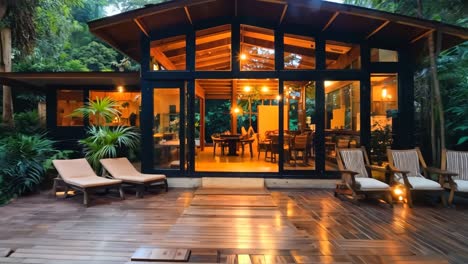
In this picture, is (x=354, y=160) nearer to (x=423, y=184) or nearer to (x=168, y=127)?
(x=423, y=184)

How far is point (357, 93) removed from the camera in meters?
6.46

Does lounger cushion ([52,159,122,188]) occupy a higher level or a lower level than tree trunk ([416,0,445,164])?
lower

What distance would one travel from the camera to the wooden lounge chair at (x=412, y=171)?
502cm

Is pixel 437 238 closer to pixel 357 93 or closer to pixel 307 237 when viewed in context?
pixel 307 237

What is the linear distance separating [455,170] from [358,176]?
70.9 inches

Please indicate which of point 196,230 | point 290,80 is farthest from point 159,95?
point 196,230

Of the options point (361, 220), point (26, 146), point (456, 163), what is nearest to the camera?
point (361, 220)

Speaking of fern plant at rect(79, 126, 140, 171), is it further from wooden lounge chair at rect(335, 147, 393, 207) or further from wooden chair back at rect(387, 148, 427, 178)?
wooden chair back at rect(387, 148, 427, 178)

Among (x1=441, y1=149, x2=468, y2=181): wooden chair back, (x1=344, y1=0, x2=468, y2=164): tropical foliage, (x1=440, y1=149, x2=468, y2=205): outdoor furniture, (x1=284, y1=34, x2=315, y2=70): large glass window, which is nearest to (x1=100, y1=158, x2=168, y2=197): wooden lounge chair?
(x1=284, y1=34, x2=315, y2=70): large glass window

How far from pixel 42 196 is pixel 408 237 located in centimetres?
645

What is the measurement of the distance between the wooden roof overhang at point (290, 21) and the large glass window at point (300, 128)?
1.36 meters

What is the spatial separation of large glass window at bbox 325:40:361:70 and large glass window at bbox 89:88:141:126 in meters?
6.15

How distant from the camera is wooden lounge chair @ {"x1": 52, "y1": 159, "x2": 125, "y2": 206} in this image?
5.10 m

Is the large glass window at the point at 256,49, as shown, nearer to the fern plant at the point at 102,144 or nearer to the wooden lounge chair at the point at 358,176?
the wooden lounge chair at the point at 358,176
